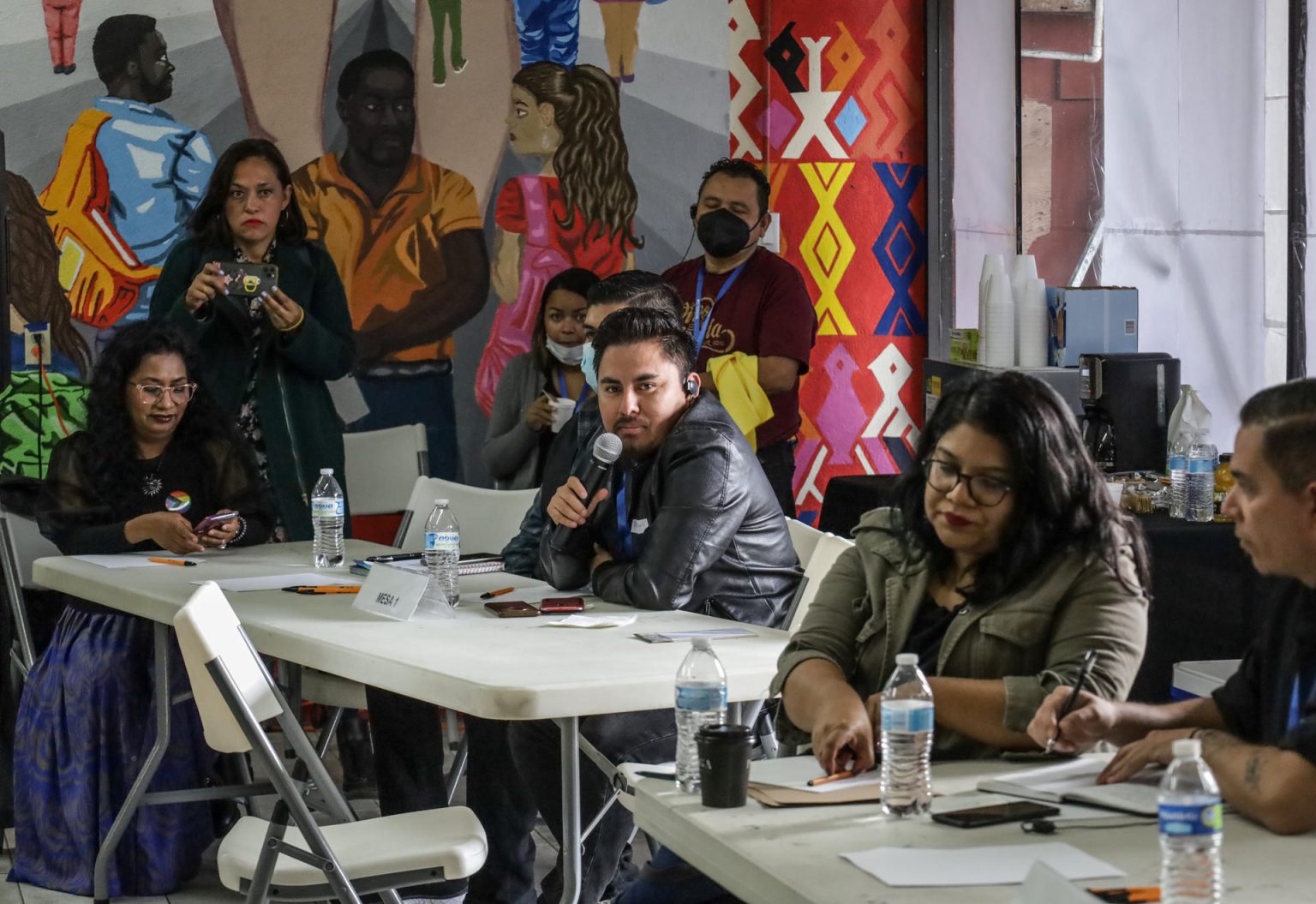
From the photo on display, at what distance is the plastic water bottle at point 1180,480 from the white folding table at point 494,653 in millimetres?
1689

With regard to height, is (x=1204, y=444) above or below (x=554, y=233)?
below

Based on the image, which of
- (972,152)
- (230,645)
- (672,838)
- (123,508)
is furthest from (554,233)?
(672,838)

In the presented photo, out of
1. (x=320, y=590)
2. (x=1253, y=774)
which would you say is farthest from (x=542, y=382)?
(x=1253, y=774)

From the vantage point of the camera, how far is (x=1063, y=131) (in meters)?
5.93

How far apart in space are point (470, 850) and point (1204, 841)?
58.7 inches

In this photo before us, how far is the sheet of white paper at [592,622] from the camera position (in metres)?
3.33

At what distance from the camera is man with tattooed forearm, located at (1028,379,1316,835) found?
6.23 ft

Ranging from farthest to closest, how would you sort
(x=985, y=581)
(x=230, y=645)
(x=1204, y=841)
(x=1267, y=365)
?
1. (x=1267, y=365)
2. (x=230, y=645)
3. (x=985, y=581)
4. (x=1204, y=841)

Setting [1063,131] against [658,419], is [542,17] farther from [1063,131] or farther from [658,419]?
[658,419]

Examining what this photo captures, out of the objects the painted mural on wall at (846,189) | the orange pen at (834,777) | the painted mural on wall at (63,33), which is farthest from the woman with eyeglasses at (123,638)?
the painted mural on wall at (846,189)

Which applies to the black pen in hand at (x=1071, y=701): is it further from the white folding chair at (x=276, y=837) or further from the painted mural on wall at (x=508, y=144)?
the painted mural on wall at (x=508, y=144)

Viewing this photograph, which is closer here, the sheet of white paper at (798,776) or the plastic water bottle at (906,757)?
the plastic water bottle at (906,757)

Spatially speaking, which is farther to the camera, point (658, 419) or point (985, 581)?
point (658, 419)

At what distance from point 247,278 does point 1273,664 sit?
385 cm
